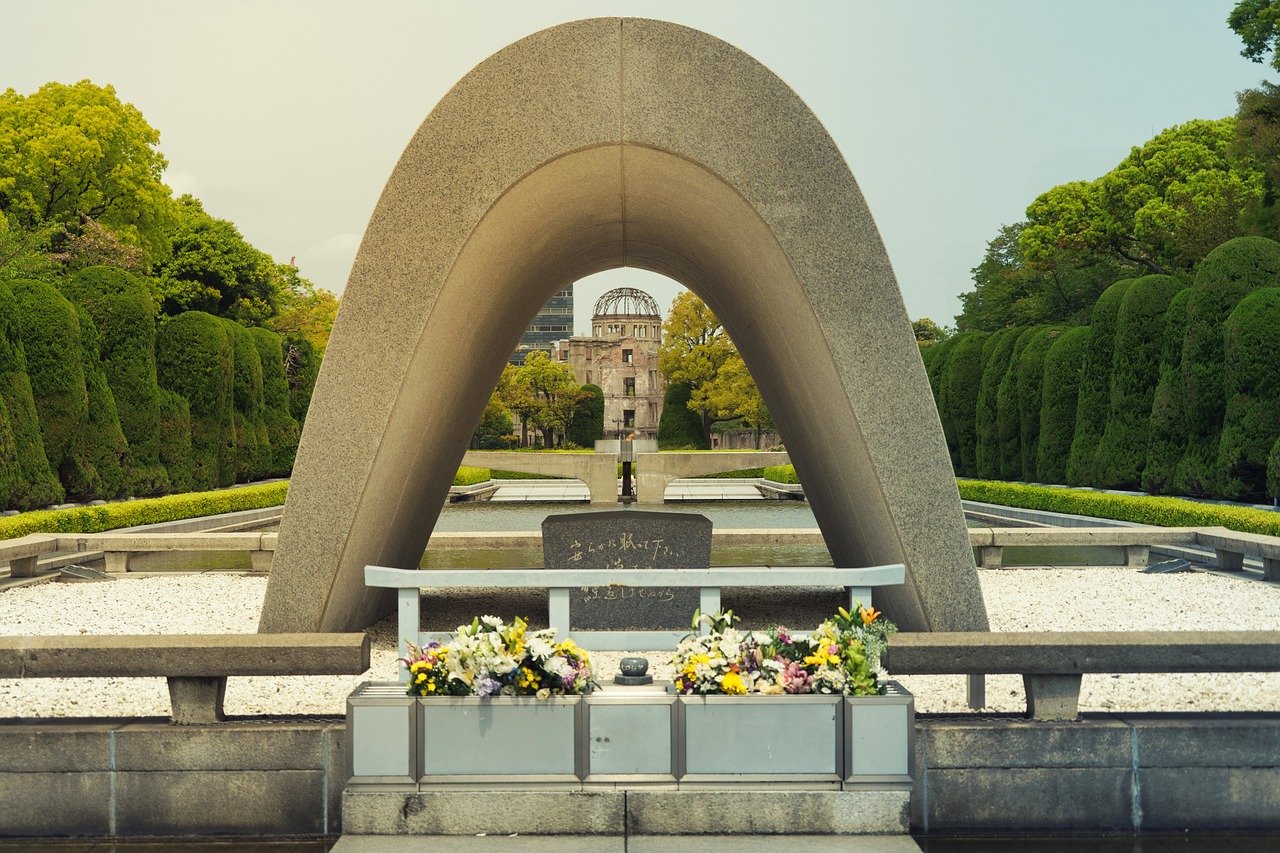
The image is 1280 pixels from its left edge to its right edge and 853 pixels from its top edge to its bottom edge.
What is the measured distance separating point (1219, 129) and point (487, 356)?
39340 mm

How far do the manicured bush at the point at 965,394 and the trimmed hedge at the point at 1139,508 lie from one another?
6.92 m

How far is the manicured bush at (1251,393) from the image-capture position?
18656 millimetres

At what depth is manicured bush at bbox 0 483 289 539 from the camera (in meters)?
15.8

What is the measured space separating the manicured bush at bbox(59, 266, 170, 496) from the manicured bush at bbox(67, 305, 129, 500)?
79 cm

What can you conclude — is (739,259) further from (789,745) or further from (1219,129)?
(1219,129)

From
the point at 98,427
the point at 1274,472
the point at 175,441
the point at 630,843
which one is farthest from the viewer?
the point at 175,441

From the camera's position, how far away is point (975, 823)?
4.67m

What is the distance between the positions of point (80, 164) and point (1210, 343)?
3393 centimetres

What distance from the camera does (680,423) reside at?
54.2m

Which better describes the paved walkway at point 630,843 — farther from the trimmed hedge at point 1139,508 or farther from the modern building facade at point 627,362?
the modern building facade at point 627,362

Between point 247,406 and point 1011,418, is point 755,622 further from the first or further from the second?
point 247,406

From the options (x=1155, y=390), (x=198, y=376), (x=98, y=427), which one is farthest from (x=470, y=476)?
(x=1155, y=390)

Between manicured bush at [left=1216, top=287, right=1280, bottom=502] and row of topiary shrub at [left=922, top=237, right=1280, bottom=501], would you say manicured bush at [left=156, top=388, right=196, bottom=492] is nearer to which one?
row of topiary shrub at [left=922, top=237, right=1280, bottom=501]

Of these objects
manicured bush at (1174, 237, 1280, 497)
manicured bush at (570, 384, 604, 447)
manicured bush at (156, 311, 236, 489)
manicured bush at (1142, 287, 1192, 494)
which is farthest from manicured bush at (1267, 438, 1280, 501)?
manicured bush at (570, 384, 604, 447)
